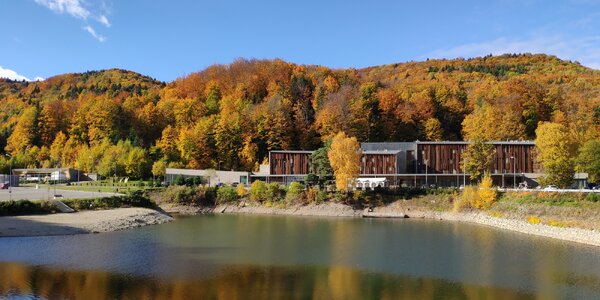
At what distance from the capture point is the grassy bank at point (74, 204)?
45219mm

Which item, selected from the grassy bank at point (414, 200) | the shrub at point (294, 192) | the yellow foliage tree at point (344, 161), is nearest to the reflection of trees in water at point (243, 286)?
the grassy bank at point (414, 200)

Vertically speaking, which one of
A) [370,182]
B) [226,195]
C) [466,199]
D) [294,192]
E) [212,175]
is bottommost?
[226,195]

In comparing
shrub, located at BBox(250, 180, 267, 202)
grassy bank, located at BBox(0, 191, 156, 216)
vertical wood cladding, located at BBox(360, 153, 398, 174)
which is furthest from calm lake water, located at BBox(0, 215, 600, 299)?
vertical wood cladding, located at BBox(360, 153, 398, 174)

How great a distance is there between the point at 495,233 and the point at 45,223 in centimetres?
4116

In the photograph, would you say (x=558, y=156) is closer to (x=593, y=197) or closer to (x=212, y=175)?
(x=593, y=197)

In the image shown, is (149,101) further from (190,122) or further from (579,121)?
(579,121)

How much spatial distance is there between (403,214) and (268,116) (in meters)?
33.8

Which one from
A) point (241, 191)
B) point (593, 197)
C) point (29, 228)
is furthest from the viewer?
point (241, 191)

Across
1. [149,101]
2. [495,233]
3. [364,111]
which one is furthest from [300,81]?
[495,233]

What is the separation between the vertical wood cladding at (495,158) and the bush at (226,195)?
1115 inches

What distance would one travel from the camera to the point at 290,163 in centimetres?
7200

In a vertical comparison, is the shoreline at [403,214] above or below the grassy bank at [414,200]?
below

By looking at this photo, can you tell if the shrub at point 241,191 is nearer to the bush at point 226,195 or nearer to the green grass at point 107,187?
the bush at point 226,195

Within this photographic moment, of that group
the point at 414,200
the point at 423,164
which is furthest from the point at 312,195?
the point at 423,164
